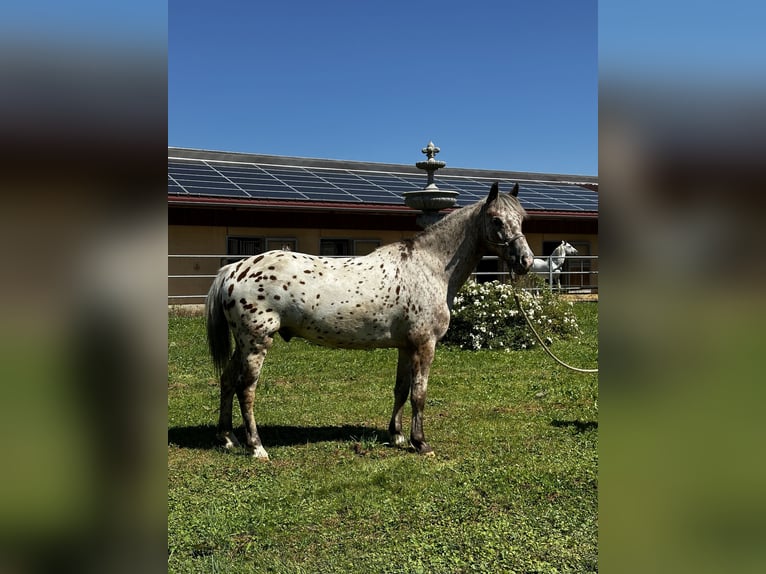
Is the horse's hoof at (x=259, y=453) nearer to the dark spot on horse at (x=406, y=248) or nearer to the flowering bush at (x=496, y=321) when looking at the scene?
the dark spot on horse at (x=406, y=248)

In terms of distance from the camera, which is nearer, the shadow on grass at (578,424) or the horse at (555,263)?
Result: the shadow on grass at (578,424)

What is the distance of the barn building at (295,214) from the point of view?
15.3 meters

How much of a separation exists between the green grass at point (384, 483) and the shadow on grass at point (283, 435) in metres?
0.02

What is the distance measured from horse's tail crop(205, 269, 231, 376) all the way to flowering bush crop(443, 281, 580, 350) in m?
6.04

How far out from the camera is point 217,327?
16.4 feet

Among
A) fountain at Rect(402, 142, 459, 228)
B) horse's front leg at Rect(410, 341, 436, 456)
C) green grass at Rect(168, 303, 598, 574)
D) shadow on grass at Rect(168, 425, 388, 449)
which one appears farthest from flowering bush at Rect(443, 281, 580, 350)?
horse's front leg at Rect(410, 341, 436, 456)

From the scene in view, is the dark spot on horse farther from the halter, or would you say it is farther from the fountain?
the fountain

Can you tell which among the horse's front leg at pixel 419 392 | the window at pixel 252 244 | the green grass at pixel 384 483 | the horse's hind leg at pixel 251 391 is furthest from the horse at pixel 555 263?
the horse's hind leg at pixel 251 391

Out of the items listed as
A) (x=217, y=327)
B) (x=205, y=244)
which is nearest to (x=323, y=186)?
(x=205, y=244)

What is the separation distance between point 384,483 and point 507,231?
2.31 m

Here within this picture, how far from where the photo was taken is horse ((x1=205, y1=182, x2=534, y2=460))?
15.5ft
